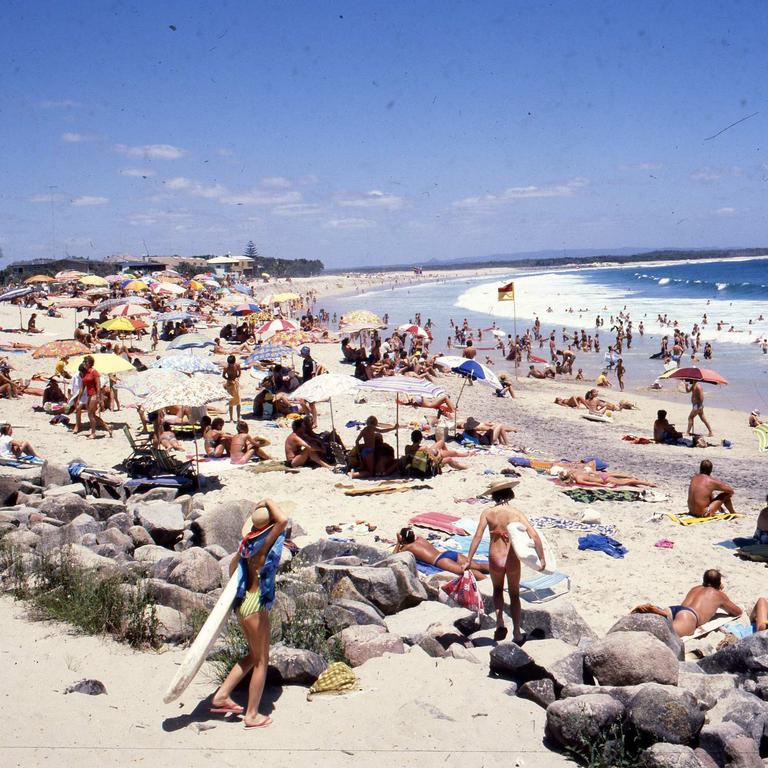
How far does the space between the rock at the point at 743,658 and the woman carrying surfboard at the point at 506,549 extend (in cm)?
124

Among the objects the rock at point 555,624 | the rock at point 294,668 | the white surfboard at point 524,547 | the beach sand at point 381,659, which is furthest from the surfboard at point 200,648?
the rock at point 555,624

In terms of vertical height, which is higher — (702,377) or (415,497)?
(702,377)

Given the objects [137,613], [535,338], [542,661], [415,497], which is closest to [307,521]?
[415,497]

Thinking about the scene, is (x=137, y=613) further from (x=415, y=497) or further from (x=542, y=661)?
(x=415, y=497)

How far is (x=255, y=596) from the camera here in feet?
14.4

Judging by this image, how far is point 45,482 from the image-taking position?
31.2ft

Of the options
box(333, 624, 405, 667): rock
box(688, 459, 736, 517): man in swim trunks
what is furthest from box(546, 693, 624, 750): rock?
box(688, 459, 736, 517): man in swim trunks

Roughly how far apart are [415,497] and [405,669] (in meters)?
5.20

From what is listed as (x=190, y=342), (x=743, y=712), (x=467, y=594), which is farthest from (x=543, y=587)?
(x=190, y=342)

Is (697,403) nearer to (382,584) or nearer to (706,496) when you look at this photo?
(706,496)

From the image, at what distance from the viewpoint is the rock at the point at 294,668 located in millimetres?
4645

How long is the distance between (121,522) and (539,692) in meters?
4.84

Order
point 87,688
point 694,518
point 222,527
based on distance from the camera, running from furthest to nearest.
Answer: point 694,518
point 222,527
point 87,688

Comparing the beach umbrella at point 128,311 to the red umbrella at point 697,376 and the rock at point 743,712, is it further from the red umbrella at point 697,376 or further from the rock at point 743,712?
the rock at point 743,712
